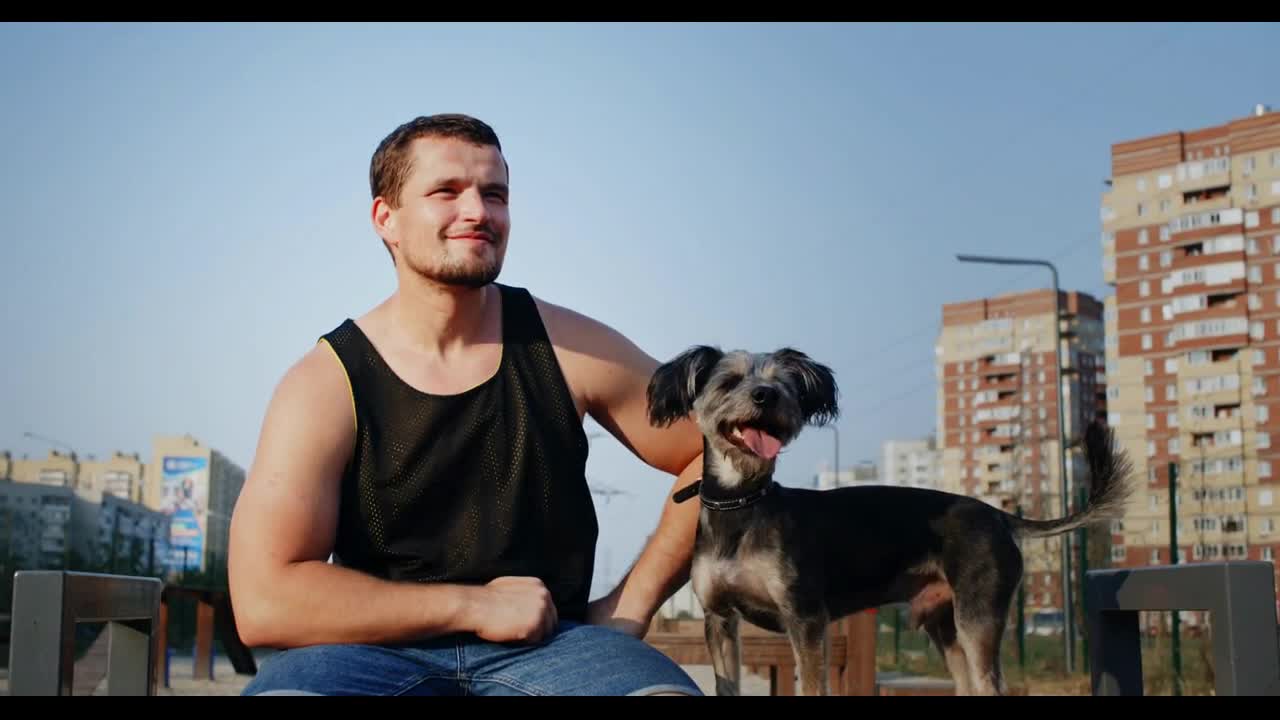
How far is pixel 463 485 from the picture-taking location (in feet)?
9.83

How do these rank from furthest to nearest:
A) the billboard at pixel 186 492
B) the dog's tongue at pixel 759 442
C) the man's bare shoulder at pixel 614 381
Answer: the billboard at pixel 186 492 → the dog's tongue at pixel 759 442 → the man's bare shoulder at pixel 614 381

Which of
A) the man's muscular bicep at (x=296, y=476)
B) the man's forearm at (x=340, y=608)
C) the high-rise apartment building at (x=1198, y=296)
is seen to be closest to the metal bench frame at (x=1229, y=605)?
the man's forearm at (x=340, y=608)

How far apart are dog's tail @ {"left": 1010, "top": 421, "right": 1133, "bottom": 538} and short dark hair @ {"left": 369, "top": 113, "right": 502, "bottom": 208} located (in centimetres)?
177

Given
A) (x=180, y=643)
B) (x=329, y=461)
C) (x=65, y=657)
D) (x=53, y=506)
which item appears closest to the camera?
(x=65, y=657)

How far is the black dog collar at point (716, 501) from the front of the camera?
3.48 metres

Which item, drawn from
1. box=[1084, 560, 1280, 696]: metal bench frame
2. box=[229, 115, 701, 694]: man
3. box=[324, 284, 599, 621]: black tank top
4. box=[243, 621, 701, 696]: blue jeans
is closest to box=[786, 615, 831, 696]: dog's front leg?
box=[229, 115, 701, 694]: man

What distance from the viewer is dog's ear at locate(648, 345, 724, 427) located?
344cm

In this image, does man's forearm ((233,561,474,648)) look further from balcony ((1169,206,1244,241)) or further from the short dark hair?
balcony ((1169,206,1244,241))

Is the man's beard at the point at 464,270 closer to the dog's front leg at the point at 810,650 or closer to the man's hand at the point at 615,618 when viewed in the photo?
the man's hand at the point at 615,618

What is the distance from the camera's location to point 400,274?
10.4 feet

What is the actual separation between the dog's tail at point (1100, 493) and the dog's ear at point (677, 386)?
1.02 meters
